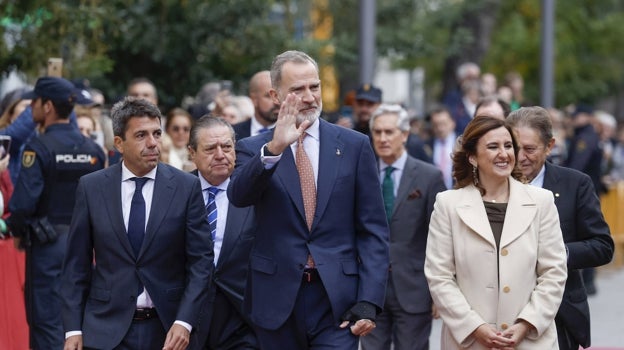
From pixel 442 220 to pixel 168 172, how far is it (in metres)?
1.45

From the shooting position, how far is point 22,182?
10148 mm

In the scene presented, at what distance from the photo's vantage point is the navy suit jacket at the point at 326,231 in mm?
7051

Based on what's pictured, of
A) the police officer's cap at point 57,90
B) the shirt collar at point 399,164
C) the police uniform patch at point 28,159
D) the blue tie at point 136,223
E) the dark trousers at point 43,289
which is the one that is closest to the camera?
the blue tie at point 136,223

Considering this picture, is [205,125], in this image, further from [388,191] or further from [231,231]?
[388,191]

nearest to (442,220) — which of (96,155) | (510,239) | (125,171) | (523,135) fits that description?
(510,239)

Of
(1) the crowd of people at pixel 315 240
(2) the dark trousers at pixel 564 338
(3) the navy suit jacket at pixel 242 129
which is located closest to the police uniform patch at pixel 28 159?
(3) the navy suit jacket at pixel 242 129

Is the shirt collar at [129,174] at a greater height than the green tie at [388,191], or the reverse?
the shirt collar at [129,174]

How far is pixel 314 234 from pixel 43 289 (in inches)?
153

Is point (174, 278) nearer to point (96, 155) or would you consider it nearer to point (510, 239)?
point (510, 239)

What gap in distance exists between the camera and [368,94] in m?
12.7

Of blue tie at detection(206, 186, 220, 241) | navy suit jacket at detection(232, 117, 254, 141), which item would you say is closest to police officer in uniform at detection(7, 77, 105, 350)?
navy suit jacket at detection(232, 117, 254, 141)

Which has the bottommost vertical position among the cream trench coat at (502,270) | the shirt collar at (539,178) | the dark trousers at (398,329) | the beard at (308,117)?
the dark trousers at (398,329)

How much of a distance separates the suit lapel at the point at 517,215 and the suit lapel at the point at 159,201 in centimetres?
172

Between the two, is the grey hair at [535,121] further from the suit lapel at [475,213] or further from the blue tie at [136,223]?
the blue tie at [136,223]
